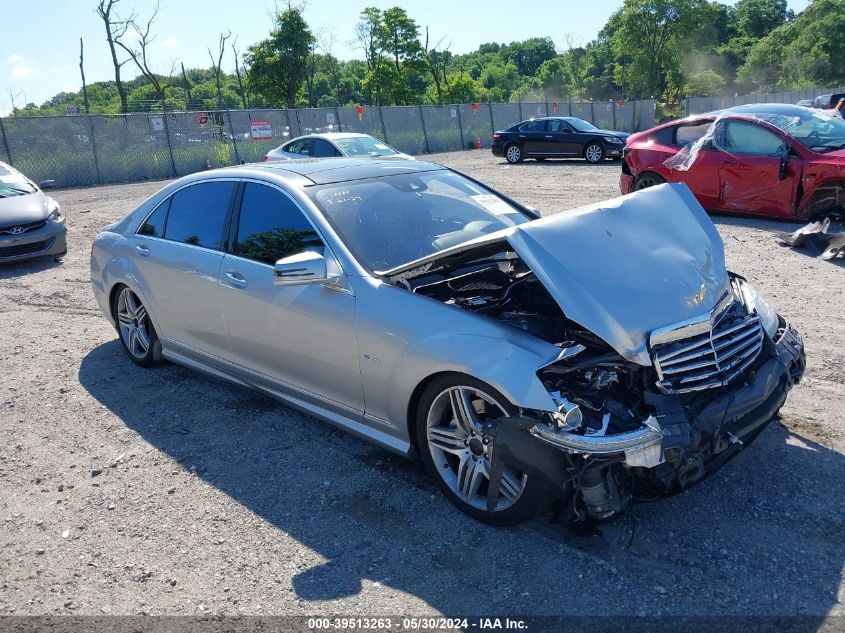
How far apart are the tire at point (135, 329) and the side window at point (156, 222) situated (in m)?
0.56

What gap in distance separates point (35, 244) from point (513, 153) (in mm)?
16271

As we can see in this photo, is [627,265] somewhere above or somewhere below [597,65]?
below

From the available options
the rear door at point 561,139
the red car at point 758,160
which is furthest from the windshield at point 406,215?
the rear door at point 561,139

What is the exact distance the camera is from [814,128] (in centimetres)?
999

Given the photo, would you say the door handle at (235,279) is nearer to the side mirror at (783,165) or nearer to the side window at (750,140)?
the side mirror at (783,165)

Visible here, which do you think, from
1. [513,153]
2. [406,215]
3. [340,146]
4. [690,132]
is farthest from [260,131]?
[406,215]

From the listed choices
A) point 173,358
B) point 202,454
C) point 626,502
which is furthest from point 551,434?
point 173,358

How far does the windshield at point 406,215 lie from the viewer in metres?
4.08

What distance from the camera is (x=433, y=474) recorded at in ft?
11.9

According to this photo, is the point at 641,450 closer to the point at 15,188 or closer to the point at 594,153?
the point at 15,188

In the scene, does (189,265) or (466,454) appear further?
(189,265)

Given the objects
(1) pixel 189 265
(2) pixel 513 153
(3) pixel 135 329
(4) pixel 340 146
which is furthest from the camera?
(2) pixel 513 153

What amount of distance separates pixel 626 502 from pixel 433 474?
101 cm

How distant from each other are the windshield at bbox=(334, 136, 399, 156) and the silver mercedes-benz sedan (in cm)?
1015
